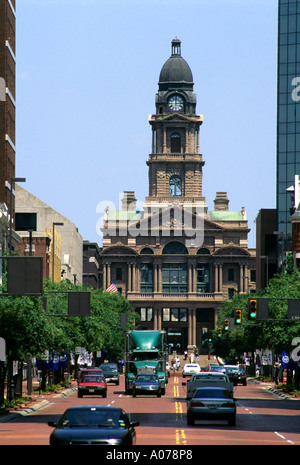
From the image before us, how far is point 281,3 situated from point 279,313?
266ft

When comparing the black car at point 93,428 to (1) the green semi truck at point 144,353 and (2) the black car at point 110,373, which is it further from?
(2) the black car at point 110,373

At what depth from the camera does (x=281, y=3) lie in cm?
14750

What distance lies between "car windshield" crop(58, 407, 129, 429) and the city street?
13.4 feet

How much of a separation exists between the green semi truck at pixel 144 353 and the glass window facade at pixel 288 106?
7211 cm

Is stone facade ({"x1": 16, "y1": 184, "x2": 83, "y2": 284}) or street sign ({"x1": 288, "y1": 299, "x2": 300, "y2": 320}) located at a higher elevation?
stone facade ({"x1": 16, "y1": 184, "x2": 83, "y2": 284})

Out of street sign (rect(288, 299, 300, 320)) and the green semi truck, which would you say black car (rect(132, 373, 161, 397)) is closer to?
the green semi truck

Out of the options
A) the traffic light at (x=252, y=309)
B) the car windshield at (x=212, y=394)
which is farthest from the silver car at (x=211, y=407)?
the traffic light at (x=252, y=309)

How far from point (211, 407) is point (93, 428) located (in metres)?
16.5

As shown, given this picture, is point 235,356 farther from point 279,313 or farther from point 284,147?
point 279,313

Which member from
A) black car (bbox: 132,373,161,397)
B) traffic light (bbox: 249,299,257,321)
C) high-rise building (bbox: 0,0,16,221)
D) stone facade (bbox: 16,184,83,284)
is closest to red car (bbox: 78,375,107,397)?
black car (bbox: 132,373,161,397)

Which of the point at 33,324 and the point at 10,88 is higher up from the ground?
the point at 10,88

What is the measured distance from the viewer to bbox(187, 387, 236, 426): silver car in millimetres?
41156

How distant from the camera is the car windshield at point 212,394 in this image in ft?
137

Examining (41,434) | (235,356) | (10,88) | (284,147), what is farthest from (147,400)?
(284,147)
